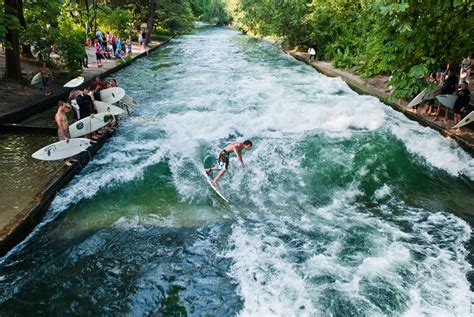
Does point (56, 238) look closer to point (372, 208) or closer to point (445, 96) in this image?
point (372, 208)

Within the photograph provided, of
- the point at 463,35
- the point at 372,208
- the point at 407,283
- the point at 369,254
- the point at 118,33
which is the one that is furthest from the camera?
the point at 118,33

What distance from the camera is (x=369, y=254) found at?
679cm

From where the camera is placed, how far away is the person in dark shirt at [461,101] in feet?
37.6

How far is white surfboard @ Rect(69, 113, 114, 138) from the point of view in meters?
10.4

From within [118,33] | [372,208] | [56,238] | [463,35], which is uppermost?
[463,35]

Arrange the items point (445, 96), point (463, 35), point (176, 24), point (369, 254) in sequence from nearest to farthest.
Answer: point (369, 254) → point (463, 35) → point (445, 96) → point (176, 24)

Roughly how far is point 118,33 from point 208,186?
26798mm

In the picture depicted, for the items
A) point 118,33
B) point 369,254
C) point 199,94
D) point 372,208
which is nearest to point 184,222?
point 369,254

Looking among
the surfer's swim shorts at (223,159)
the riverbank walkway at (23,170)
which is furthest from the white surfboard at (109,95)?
the surfer's swim shorts at (223,159)

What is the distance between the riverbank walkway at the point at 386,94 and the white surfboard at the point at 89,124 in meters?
8.60

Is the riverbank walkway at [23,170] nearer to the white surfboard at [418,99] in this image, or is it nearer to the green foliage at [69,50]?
the green foliage at [69,50]

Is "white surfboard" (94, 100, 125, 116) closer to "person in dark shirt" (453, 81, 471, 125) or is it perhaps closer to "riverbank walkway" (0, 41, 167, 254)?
"riverbank walkway" (0, 41, 167, 254)

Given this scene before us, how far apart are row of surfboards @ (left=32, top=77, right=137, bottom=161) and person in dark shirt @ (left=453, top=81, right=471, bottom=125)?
10.9 m

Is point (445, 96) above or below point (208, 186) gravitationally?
above
